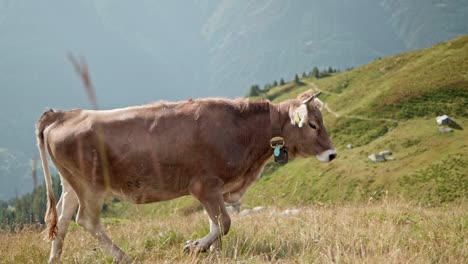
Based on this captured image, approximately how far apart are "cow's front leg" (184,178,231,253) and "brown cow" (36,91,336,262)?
0.06ft

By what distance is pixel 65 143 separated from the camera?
8.12m

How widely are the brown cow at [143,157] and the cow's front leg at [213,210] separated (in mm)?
17

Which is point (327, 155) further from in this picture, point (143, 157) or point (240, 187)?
point (143, 157)

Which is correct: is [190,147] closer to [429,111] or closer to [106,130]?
[106,130]

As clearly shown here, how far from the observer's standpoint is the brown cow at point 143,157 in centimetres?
805

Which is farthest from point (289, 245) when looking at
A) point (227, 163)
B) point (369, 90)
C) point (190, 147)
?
point (369, 90)

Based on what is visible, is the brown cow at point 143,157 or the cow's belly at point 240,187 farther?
the cow's belly at point 240,187

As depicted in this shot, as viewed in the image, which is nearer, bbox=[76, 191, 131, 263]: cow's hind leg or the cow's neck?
bbox=[76, 191, 131, 263]: cow's hind leg

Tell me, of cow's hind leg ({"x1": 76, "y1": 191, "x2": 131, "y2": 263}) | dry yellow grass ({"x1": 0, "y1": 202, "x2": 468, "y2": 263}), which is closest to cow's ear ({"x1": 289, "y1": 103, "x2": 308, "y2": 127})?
dry yellow grass ({"x1": 0, "y1": 202, "x2": 468, "y2": 263})

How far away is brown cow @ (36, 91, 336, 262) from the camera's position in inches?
317

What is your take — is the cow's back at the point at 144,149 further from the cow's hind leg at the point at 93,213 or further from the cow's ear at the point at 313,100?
the cow's ear at the point at 313,100

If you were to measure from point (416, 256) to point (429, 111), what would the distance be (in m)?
55.0

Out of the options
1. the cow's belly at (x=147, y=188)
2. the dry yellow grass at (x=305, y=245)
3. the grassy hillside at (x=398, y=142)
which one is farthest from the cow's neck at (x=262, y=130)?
the grassy hillside at (x=398, y=142)

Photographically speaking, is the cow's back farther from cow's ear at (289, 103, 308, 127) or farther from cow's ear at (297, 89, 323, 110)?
cow's ear at (297, 89, 323, 110)
